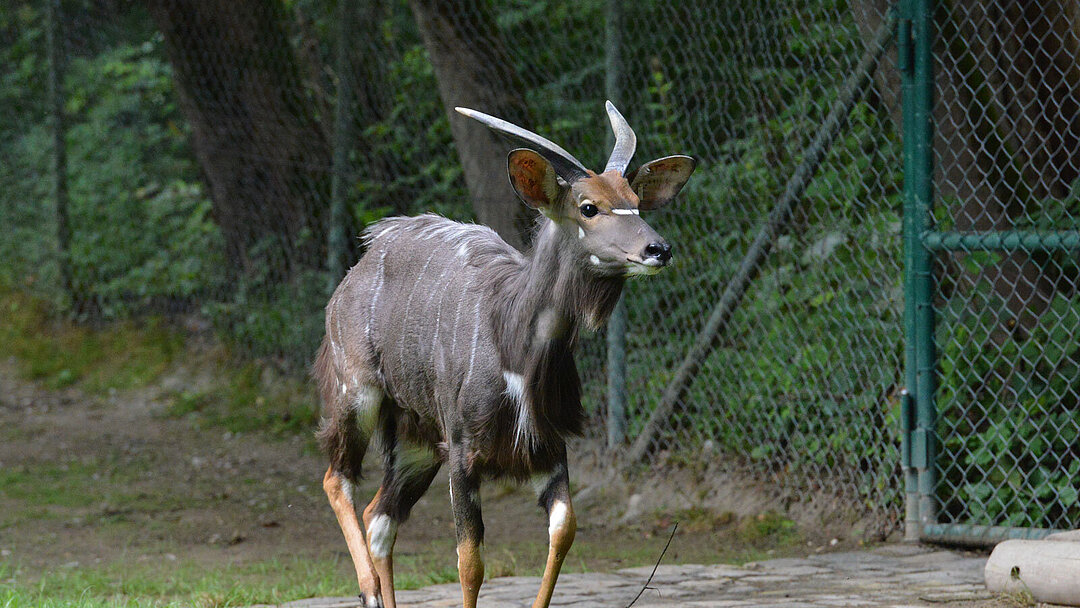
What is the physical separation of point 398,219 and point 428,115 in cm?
338

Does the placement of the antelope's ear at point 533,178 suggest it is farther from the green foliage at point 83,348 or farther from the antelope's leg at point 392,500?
the green foliage at point 83,348

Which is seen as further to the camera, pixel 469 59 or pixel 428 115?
pixel 428 115

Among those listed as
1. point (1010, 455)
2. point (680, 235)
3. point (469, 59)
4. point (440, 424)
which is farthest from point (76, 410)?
point (1010, 455)

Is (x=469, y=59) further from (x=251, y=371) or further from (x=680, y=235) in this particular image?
(x=251, y=371)

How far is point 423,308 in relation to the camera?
4289mm

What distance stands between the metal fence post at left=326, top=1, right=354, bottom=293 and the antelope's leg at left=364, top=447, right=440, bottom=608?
3.87 meters

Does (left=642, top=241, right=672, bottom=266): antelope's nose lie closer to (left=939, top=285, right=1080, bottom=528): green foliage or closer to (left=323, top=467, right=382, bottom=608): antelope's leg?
(left=323, top=467, right=382, bottom=608): antelope's leg

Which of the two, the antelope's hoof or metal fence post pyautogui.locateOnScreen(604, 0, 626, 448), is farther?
metal fence post pyautogui.locateOnScreen(604, 0, 626, 448)

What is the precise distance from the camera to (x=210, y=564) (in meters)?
5.84

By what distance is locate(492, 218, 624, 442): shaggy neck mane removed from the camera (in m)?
3.64

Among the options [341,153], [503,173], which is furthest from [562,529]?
[341,153]

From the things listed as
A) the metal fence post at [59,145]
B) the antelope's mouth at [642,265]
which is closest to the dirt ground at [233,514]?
the metal fence post at [59,145]

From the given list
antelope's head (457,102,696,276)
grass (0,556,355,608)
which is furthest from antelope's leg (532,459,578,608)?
grass (0,556,355,608)

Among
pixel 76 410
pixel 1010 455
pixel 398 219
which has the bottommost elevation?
pixel 76 410
